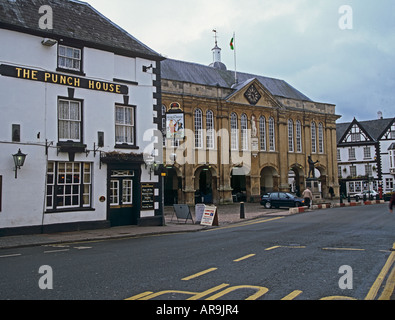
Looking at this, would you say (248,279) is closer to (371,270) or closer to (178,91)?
(371,270)

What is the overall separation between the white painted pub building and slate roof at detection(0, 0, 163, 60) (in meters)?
0.05

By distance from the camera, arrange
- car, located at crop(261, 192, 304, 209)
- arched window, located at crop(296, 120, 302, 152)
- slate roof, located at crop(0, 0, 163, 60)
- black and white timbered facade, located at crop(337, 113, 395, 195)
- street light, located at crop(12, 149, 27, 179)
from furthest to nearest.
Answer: black and white timbered facade, located at crop(337, 113, 395, 195) < arched window, located at crop(296, 120, 302, 152) < car, located at crop(261, 192, 304, 209) < slate roof, located at crop(0, 0, 163, 60) < street light, located at crop(12, 149, 27, 179)

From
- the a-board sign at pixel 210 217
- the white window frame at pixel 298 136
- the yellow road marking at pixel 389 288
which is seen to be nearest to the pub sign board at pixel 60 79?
the a-board sign at pixel 210 217

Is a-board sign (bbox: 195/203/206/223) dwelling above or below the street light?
below

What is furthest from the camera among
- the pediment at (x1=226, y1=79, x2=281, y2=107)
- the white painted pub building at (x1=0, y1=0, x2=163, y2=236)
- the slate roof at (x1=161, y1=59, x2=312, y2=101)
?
the slate roof at (x1=161, y1=59, x2=312, y2=101)

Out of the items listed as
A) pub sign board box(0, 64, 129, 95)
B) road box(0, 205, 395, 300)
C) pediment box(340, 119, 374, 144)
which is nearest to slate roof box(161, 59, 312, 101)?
pub sign board box(0, 64, 129, 95)

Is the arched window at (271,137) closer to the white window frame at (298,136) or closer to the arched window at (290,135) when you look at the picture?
the arched window at (290,135)

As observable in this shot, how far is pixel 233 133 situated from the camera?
39.7 m

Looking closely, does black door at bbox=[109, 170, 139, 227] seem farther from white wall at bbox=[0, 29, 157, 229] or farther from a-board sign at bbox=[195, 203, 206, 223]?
a-board sign at bbox=[195, 203, 206, 223]

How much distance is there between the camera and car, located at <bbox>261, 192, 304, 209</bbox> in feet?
103

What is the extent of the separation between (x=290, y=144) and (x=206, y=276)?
38835 mm

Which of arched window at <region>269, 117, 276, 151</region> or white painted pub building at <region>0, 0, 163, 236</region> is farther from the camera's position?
arched window at <region>269, 117, 276, 151</region>

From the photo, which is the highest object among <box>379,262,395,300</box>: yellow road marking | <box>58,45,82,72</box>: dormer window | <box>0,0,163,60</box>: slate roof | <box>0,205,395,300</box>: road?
<box>0,0,163,60</box>: slate roof
